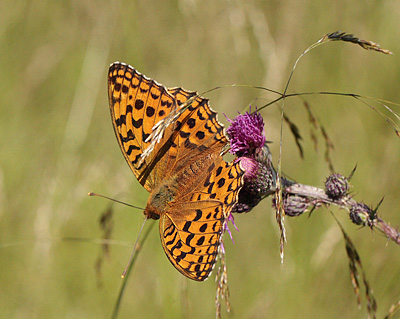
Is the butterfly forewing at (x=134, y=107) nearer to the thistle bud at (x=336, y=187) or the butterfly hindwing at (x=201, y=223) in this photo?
the butterfly hindwing at (x=201, y=223)

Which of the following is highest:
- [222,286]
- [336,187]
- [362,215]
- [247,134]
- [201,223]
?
[247,134]

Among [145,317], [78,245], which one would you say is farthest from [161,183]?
[78,245]

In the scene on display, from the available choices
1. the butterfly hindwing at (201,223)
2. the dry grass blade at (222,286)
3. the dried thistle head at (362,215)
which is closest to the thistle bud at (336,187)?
the dried thistle head at (362,215)

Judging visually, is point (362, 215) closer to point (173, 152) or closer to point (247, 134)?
point (247, 134)

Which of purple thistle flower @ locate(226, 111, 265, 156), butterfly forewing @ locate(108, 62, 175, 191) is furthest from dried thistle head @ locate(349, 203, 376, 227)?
butterfly forewing @ locate(108, 62, 175, 191)

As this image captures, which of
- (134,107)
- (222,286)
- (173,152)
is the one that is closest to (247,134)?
(173,152)

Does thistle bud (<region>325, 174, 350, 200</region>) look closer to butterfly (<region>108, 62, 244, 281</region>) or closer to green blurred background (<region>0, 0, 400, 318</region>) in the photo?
butterfly (<region>108, 62, 244, 281</region>)

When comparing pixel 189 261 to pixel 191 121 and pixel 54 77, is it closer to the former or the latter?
pixel 191 121
